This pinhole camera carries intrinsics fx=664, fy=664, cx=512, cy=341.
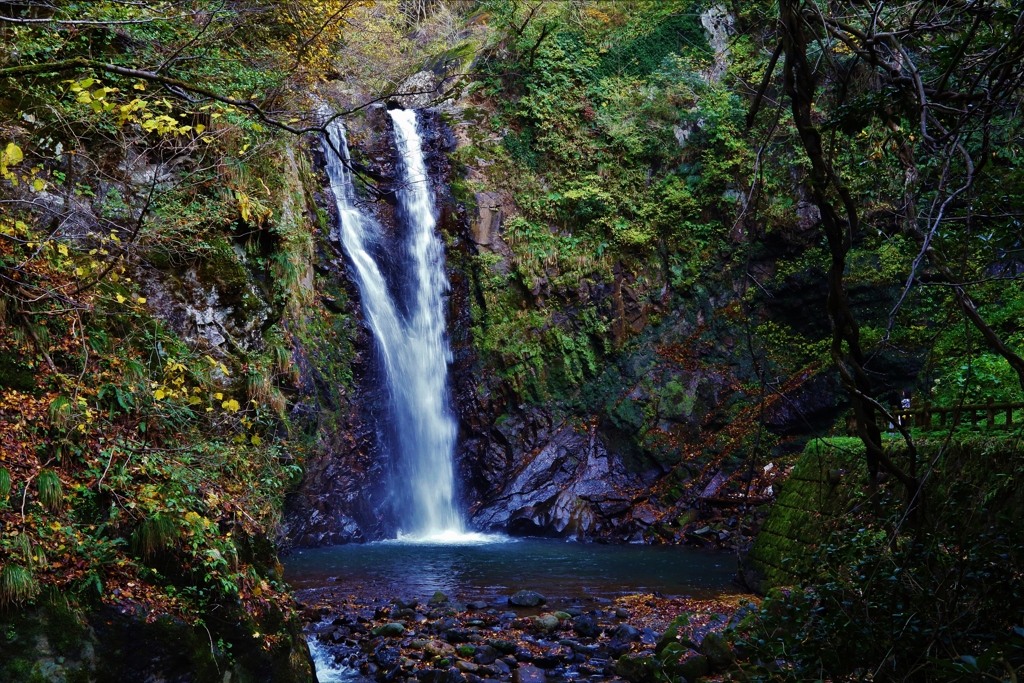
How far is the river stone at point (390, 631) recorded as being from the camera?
7.27 m

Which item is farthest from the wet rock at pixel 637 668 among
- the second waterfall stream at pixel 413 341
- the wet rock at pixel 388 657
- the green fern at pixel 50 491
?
the second waterfall stream at pixel 413 341

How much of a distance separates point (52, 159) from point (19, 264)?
184cm

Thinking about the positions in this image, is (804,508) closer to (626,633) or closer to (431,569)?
(626,633)

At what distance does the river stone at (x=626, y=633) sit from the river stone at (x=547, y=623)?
0.67 metres

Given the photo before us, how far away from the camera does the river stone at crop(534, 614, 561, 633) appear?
748cm

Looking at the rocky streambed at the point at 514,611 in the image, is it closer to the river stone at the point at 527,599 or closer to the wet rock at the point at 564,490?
the river stone at the point at 527,599

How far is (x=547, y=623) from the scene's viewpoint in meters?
7.54

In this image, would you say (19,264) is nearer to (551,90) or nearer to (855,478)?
(855,478)

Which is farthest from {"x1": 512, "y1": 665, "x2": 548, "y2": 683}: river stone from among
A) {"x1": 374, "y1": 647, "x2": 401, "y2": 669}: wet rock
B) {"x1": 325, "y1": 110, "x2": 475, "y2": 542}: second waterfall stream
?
{"x1": 325, "y1": 110, "x2": 475, "y2": 542}: second waterfall stream

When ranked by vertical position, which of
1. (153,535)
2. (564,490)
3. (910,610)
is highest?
(153,535)

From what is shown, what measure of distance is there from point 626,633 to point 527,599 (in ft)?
5.62

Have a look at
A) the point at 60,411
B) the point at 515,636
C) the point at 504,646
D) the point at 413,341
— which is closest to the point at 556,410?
the point at 413,341

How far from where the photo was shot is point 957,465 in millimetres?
5453

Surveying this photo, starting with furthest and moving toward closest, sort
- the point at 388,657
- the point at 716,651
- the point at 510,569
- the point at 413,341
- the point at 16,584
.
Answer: the point at 413,341, the point at 510,569, the point at 388,657, the point at 716,651, the point at 16,584
